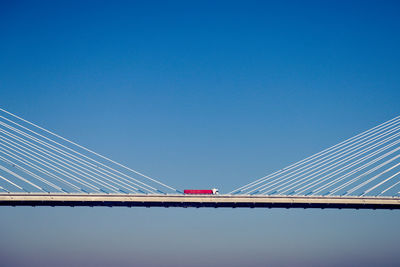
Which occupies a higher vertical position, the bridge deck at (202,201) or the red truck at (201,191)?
the red truck at (201,191)

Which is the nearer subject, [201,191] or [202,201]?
[202,201]

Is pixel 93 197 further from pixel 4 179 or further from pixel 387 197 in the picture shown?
pixel 387 197

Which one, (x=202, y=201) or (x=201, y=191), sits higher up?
(x=201, y=191)

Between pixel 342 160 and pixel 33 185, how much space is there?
1618 inches

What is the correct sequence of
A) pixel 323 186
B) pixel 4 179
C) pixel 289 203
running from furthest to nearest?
pixel 289 203 → pixel 323 186 → pixel 4 179

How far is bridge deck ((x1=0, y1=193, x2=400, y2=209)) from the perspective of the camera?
9019cm

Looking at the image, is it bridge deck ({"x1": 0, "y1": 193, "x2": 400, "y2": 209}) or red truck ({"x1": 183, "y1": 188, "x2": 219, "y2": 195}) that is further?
red truck ({"x1": 183, "y1": 188, "x2": 219, "y2": 195})

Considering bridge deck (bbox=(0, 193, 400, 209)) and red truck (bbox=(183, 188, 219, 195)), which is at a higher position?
red truck (bbox=(183, 188, 219, 195))

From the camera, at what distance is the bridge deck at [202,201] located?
90.2 metres

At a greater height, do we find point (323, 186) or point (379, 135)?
point (379, 135)

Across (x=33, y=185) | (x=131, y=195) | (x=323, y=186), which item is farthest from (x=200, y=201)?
(x=33, y=185)

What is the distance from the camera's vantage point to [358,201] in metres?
92.6

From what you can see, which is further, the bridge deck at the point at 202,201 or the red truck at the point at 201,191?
the red truck at the point at 201,191

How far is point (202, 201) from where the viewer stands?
9419 centimetres
